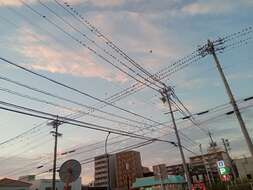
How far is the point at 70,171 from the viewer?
338 inches

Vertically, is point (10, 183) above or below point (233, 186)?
above

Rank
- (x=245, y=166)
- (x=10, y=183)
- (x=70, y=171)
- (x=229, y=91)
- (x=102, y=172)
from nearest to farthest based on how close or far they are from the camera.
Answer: (x=70, y=171) < (x=229, y=91) < (x=10, y=183) < (x=245, y=166) < (x=102, y=172)

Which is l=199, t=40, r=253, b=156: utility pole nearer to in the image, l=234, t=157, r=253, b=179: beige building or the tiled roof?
the tiled roof

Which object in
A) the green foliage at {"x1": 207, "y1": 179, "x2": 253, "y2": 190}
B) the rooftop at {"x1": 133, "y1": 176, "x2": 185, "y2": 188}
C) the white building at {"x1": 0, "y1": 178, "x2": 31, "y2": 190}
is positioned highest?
the white building at {"x1": 0, "y1": 178, "x2": 31, "y2": 190}

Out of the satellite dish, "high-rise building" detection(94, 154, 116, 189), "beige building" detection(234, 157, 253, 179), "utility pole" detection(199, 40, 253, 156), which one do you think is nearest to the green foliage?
"utility pole" detection(199, 40, 253, 156)

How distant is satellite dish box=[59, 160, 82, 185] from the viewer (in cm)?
846

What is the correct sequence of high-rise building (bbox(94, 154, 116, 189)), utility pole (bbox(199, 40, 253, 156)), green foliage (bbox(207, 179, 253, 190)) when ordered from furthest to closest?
high-rise building (bbox(94, 154, 116, 189)) → green foliage (bbox(207, 179, 253, 190)) → utility pole (bbox(199, 40, 253, 156))

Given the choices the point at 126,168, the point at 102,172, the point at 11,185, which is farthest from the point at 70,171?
the point at 102,172

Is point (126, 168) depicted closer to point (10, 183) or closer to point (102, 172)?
point (102, 172)

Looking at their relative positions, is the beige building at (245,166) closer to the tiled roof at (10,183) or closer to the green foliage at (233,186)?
the green foliage at (233,186)

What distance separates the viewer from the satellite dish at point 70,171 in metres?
8.46

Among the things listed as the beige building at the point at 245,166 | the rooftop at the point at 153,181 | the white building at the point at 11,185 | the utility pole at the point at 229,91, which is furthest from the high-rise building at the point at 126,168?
the utility pole at the point at 229,91

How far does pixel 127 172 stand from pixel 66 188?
453 feet

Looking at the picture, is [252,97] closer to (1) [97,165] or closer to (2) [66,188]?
(2) [66,188]
